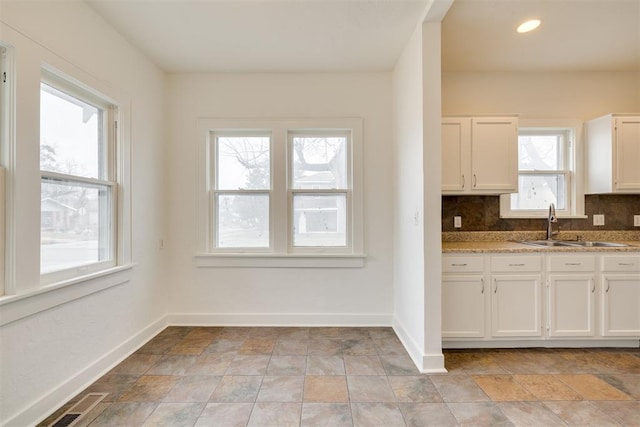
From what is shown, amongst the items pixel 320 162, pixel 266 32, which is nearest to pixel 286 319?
pixel 320 162

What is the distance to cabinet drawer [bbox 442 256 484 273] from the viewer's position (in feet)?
8.43

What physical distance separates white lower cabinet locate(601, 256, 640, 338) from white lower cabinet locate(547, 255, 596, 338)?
4.1 inches

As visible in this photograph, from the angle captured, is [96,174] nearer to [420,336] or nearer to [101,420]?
[101,420]

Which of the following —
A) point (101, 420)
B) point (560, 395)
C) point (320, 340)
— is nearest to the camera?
point (101, 420)

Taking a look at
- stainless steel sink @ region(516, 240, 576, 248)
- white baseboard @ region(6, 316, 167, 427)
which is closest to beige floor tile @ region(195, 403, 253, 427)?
white baseboard @ region(6, 316, 167, 427)

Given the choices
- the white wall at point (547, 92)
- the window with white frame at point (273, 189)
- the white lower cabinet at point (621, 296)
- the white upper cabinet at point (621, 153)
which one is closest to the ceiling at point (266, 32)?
the window with white frame at point (273, 189)

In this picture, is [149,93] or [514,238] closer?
[149,93]

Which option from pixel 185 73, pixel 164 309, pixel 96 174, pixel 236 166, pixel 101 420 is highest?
pixel 185 73

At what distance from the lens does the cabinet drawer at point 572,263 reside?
2.59m

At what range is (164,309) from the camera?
3.21 meters

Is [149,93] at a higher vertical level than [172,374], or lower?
higher

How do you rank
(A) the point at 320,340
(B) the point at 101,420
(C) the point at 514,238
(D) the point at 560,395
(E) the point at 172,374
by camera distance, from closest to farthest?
(B) the point at 101,420 < (D) the point at 560,395 < (E) the point at 172,374 < (A) the point at 320,340 < (C) the point at 514,238

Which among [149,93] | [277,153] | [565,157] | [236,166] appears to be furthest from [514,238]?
[149,93]

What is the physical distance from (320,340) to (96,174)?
2365 millimetres
